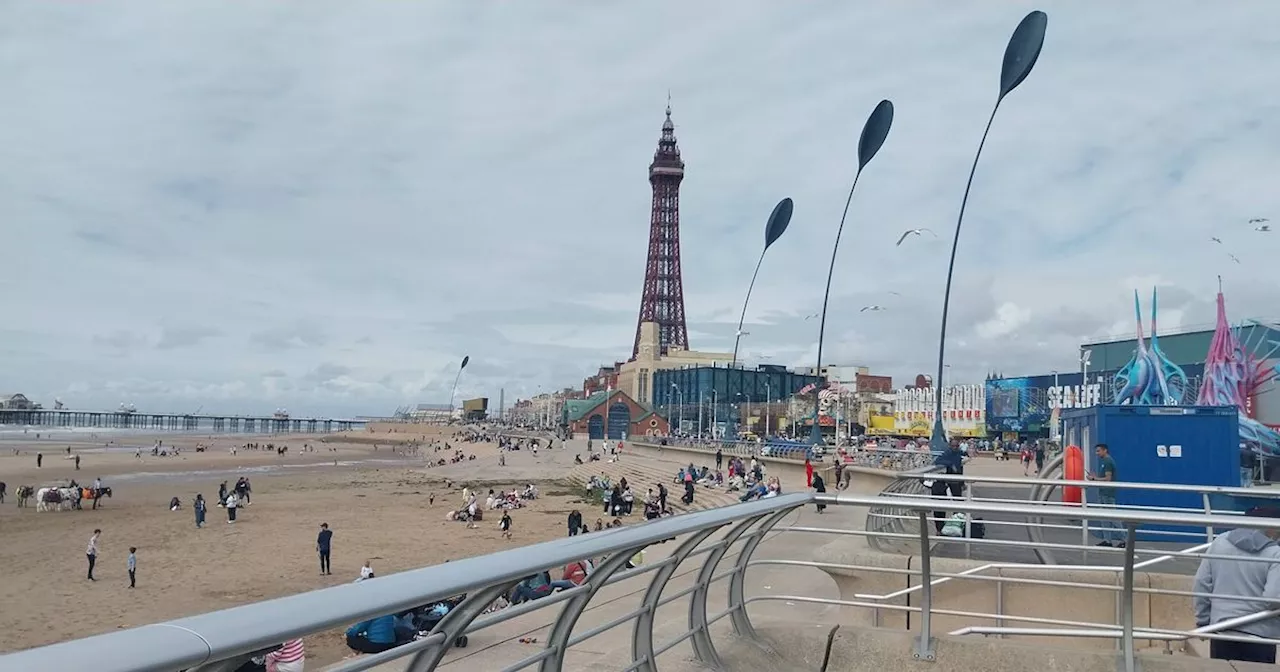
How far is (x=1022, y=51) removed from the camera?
22.1 metres

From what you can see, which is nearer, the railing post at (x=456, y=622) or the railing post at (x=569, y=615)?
the railing post at (x=456, y=622)

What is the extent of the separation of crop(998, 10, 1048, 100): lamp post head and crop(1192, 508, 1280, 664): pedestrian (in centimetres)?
1978

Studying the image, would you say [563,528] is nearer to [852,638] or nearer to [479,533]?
[479,533]

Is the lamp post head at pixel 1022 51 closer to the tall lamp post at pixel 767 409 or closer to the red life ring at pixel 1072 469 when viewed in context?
the red life ring at pixel 1072 469

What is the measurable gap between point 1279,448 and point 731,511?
27.7m

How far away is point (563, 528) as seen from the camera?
1023 inches

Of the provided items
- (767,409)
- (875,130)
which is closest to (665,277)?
(767,409)

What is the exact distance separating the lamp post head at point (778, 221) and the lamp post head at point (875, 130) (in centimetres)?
833

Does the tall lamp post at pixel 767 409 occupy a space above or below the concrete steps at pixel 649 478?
above

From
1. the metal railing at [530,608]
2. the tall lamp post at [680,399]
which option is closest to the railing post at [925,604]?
the metal railing at [530,608]

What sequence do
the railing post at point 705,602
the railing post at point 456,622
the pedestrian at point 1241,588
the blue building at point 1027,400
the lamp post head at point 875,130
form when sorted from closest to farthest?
1. the railing post at point 456,622
2. the railing post at point 705,602
3. the pedestrian at point 1241,588
4. the lamp post head at point 875,130
5. the blue building at point 1027,400

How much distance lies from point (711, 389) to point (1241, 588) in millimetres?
101508

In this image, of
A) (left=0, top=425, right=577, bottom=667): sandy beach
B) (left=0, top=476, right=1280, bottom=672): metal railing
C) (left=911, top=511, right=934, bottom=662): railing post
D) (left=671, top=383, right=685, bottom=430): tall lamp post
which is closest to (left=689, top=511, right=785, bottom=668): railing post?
(left=0, top=476, right=1280, bottom=672): metal railing

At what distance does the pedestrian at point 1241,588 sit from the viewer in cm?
428
